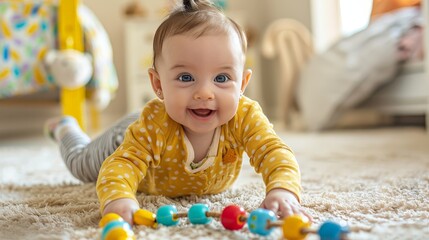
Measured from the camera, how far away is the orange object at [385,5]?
2686 mm

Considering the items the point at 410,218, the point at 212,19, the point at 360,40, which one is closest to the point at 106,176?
the point at 212,19

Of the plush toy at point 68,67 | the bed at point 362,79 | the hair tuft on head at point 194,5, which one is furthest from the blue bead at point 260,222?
the bed at point 362,79

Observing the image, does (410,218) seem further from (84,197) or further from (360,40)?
(360,40)

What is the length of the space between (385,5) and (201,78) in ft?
7.77

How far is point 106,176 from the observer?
27.1 inches

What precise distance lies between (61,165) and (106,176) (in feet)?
2.68

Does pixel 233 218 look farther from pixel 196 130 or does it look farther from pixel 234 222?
pixel 196 130

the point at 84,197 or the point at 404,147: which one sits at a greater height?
the point at 404,147

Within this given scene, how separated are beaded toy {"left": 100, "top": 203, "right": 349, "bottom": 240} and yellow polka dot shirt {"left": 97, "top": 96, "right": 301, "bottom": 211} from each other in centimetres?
6

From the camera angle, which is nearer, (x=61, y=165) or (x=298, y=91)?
(x=61, y=165)

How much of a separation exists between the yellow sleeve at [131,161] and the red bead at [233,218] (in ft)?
0.44

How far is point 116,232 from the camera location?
0.54 meters

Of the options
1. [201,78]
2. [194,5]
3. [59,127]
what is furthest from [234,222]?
[59,127]

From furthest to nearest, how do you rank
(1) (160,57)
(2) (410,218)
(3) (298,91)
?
Result: (3) (298,91) < (1) (160,57) < (2) (410,218)
